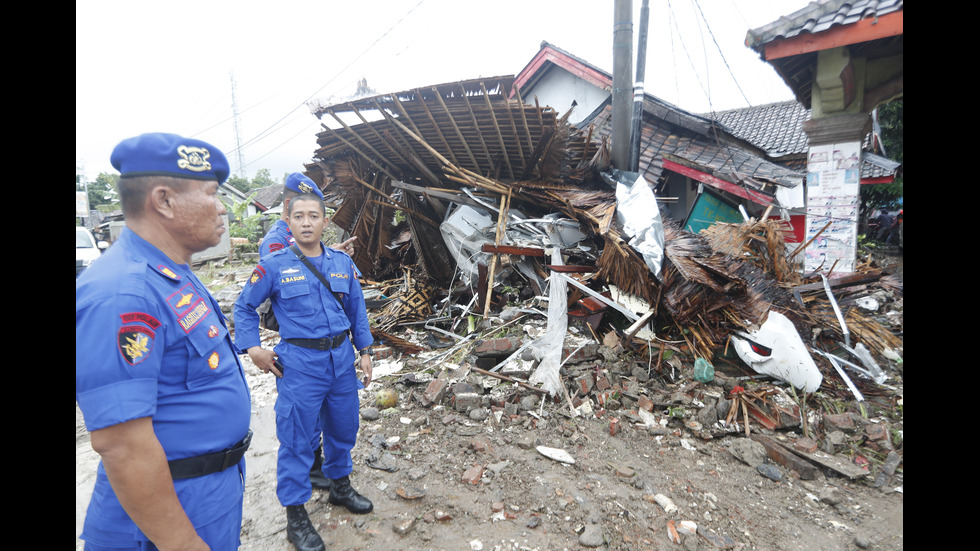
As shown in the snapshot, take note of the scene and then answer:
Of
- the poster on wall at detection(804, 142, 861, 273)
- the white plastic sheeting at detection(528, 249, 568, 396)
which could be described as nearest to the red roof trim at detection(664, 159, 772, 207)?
the poster on wall at detection(804, 142, 861, 273)

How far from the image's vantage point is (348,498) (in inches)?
108

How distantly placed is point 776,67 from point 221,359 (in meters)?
6.83

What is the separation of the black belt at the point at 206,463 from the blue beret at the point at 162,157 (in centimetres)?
88

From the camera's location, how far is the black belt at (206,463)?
1.32 m

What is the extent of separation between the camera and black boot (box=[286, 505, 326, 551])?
7.88 ft

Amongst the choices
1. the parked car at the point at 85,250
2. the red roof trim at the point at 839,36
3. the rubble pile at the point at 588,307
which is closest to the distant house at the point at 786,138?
the red roof trim at the point at 839,36

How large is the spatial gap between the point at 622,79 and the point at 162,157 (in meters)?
6.37

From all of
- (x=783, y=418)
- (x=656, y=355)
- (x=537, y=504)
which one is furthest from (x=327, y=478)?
(x=783, y=418)

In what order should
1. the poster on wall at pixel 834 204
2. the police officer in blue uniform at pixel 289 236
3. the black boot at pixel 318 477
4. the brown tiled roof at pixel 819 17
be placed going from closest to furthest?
1. the police officer in blue uniform at pixel 289 236
2. the black boot at pixel 318 477
3. the brown tiled roof at pixel 819 17
4. the poster on wall at pixel 834 204

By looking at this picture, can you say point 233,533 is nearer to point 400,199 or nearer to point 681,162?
point 400,199

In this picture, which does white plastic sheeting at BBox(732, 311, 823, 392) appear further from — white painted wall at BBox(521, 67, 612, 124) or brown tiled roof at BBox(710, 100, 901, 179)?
brown tiled roof at BBox(710, 100, 901, 179)

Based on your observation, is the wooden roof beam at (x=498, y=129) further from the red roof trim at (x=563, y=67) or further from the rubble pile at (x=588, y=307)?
the red roof trim at (x=563, y=67)

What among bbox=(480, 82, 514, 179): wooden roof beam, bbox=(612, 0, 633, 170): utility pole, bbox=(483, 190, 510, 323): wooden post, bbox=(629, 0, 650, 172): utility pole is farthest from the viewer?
bbox=(629, 0, 650, 172): utility pole

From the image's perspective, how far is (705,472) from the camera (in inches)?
126
